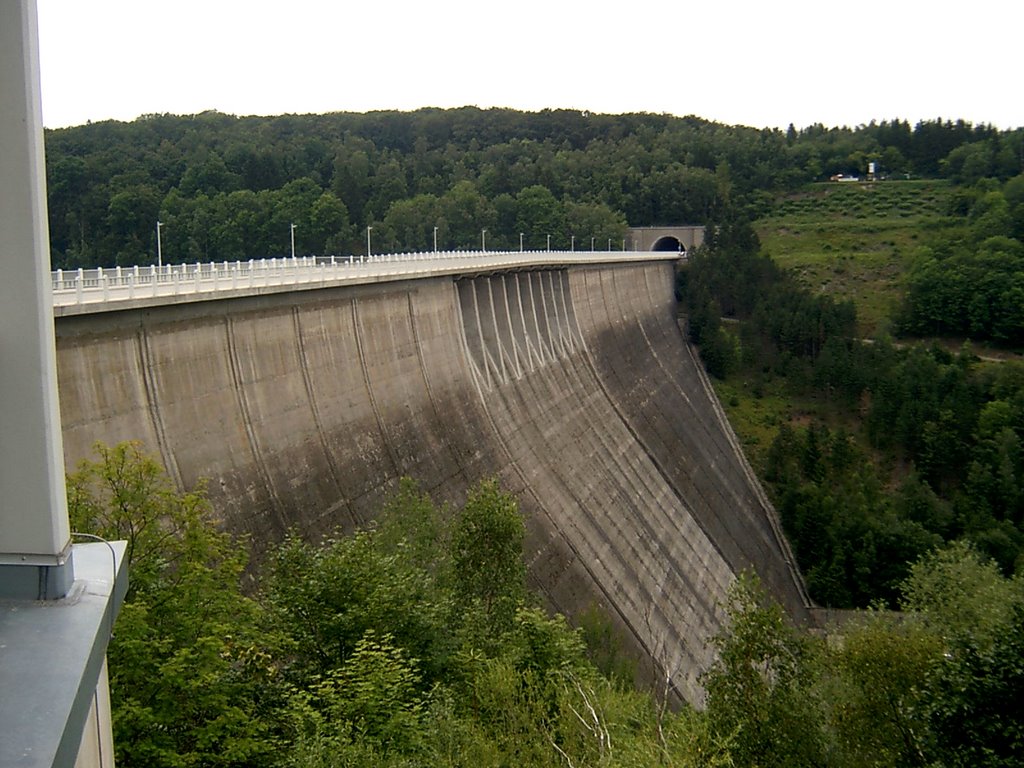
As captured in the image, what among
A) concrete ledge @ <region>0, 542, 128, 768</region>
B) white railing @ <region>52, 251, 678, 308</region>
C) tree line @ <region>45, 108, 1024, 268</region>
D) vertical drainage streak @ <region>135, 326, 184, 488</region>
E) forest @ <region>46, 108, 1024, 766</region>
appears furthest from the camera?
tree line @ <region>45, 108, 1024, 268</region>

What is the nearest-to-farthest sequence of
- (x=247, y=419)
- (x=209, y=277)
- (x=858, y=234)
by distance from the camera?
(x=247, y=419), (x=209, y=277), (x=858, y=234)

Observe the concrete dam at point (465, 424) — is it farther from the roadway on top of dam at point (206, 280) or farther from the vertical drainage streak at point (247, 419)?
the roadway on top of dam at point (206, 280)

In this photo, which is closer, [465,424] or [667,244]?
[465,424]

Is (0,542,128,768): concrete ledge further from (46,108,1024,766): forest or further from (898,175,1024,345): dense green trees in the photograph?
(898,175,1024,345): dense green trees

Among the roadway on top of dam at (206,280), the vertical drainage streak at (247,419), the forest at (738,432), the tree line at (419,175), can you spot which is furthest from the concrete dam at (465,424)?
the tree line at (419,175)

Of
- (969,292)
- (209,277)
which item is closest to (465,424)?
(209,277)

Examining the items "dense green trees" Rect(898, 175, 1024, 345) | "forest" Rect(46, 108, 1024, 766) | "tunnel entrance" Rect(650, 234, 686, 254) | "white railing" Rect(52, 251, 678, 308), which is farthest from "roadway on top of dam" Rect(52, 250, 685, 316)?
"tunnel entrance" Rect(650, 234, 686, 254)

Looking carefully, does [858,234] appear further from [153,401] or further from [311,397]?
[153,401]
